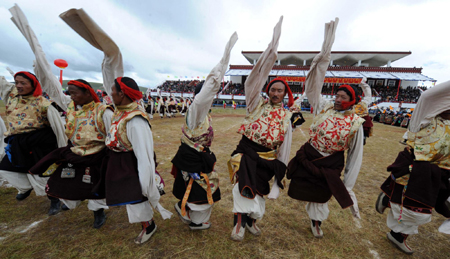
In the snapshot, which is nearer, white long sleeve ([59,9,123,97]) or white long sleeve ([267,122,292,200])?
white long sleeve ([59,9,123,97])

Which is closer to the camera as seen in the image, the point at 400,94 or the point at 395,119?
the point at 395,119

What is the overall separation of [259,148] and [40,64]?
3036mm

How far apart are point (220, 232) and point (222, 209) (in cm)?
56

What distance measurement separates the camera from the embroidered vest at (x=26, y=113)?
8.46ft

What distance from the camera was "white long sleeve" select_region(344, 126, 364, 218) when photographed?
7.37 ft

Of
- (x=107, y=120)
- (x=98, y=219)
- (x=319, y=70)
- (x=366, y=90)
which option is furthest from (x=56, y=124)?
(x=366, y=90)

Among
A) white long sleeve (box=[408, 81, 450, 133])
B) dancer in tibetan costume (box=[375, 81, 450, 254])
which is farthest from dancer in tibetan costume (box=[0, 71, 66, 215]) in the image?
white long sleeve (box=[408, 81, 450, 133])

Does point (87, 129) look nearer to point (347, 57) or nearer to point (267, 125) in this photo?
point (267, 125)

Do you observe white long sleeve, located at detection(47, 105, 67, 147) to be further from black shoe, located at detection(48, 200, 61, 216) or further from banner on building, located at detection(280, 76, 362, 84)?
banner on building, located at detection(280, 76, 362, 84)

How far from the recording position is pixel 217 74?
1.92m

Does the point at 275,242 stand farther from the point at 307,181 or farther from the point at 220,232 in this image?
the point at 307,181

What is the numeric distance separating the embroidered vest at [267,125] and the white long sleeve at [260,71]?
12cm

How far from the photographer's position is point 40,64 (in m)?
2.43

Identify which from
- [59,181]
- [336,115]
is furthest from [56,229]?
[336,115]
